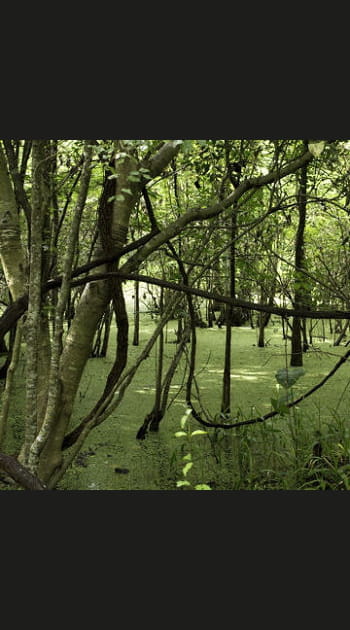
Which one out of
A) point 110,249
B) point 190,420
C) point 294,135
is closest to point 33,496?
point 294,135

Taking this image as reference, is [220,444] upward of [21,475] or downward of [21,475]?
downward

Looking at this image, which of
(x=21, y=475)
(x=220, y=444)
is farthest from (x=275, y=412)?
(x=21, y=475)

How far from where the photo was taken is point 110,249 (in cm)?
235

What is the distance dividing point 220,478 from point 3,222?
2.02 metres

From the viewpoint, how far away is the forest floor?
10.7ft

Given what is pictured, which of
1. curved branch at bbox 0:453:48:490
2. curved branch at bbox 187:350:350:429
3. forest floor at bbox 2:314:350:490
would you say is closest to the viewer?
curved branch at bbox 0:453:48:490

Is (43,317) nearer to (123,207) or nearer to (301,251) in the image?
(123,207)

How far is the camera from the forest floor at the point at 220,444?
10.7ft

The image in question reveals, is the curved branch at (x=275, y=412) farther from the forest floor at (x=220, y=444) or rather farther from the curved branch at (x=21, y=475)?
the curved branch at (x=21, y=475)

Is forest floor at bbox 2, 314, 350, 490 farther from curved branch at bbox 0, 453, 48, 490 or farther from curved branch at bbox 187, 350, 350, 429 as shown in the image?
curved branch at bbox 0, 453, 48, 490

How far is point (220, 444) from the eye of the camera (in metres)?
3.73

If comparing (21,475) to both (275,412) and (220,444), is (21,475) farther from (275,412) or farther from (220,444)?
(220,444)

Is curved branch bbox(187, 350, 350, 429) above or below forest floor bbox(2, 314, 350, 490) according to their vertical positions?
above

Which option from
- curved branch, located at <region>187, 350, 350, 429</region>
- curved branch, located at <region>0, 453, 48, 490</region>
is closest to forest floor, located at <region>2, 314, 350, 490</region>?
curved branch, located at <region>187, 350, 350, 429</region>
